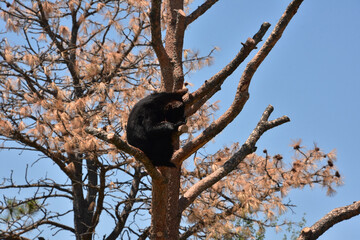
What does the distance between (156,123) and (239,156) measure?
802 mm

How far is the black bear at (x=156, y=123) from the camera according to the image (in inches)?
150

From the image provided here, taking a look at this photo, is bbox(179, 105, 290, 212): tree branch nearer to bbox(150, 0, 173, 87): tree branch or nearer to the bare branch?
bbox(150, 0, 173, 87): tree branch

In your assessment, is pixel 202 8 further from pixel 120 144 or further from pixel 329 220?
pixel 329 220

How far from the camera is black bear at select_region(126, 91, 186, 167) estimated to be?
12.5 feet

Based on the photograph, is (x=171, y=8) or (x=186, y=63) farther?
(x=186, y=63)

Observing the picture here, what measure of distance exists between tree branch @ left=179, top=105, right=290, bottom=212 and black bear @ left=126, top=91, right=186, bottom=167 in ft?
1.26

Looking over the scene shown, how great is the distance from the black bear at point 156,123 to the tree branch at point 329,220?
1216 millimetres

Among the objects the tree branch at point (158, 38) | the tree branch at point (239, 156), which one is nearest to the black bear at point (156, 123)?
the tree branch at point (239, 156)

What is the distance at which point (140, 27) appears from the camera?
21.8 ft

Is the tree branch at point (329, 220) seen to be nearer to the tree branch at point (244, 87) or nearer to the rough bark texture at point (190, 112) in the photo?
the rough bark texture at point (190, 112)

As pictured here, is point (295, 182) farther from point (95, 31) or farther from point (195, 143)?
point (95, 31)

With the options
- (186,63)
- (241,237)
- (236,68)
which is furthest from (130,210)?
(236,68)

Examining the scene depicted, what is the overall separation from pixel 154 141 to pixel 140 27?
322 cm

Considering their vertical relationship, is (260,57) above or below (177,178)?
above
